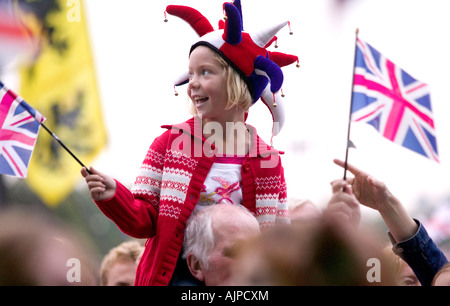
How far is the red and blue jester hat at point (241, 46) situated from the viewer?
9.20ft

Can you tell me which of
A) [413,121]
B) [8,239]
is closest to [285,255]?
[8,239]

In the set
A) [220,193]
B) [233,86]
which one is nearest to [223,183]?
[220,193]

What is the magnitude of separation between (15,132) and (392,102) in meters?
1.47

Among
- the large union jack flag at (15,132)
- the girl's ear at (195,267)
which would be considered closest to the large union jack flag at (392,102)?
the girl's ear at (195,267)

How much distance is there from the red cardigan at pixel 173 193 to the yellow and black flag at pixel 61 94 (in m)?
2.14

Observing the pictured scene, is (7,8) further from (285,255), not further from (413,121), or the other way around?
(285,255)

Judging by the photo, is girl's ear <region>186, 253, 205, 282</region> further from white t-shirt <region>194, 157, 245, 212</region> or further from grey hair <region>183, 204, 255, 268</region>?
white t-shirt <region>194, 157, 245, 212</region>

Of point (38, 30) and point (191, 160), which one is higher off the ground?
point (38, 30)

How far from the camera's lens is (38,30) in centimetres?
502

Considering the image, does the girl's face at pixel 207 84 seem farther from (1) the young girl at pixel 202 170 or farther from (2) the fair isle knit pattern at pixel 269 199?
(2) the fair isle knit pattern at pixel 269 199

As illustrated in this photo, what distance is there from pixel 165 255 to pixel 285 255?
4.19 ft

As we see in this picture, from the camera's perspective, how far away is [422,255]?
7.92 feet

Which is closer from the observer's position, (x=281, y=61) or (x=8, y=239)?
(x=8, y=239)

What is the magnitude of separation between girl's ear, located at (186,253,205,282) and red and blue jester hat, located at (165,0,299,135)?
820mm
